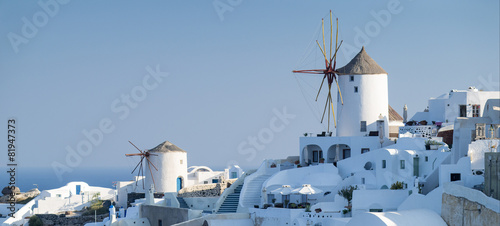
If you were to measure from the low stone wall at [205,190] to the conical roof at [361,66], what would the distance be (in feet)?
28.2

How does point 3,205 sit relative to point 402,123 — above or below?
below

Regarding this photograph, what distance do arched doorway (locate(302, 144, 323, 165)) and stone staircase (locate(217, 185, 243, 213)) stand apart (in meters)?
3.79

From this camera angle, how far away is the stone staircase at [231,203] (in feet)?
150

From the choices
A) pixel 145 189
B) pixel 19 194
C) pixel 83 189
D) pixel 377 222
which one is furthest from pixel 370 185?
pixel 19 194

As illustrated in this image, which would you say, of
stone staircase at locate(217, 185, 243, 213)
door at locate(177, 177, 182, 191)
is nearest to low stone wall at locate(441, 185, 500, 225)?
stone staircase at locate(217, 185, 243, 213)

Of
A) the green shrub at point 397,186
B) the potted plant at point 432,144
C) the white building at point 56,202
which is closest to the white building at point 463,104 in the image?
the potted plant at point 432,144

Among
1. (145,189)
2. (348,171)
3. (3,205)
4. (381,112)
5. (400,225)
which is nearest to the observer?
(400,225)

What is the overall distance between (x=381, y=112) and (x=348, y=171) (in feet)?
14.5

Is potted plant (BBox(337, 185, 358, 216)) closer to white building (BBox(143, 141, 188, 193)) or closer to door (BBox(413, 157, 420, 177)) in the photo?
door (BBox(413, 157, 420, 177))

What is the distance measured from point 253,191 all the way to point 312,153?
4.23m

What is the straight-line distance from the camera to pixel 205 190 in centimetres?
4966

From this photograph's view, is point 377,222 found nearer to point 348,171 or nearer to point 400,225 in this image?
point 400,225

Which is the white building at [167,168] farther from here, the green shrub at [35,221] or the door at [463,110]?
the door at [463,110]

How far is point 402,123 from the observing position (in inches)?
1919
